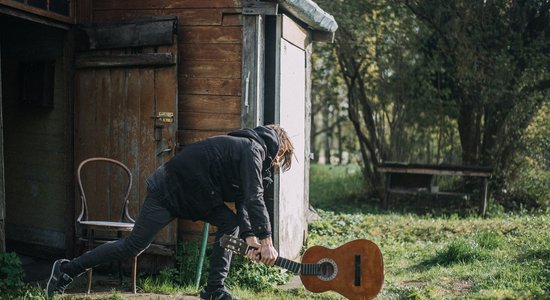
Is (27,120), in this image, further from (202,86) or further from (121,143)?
(202,86)

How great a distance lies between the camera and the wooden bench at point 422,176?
37.5ft

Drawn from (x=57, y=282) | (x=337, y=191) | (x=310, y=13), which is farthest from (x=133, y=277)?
(x=337, y=191)

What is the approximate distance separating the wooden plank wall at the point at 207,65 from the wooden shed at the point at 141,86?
10 mm

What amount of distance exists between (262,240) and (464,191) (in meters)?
8.28

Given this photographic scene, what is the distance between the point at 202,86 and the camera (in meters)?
6.78

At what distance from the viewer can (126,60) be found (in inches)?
267

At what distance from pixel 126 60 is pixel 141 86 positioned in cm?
30

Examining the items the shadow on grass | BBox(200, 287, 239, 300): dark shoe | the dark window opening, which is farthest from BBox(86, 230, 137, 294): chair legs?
the shadow on grass

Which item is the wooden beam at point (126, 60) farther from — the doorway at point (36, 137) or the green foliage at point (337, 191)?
the green foliage at point (337, 191)

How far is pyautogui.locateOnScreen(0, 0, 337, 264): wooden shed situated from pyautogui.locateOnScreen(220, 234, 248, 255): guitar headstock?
183cm

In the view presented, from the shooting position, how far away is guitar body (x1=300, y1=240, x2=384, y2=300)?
5336mm

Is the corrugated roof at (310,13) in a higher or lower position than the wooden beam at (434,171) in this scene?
higher

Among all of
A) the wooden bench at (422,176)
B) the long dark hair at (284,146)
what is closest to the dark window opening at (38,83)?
the long dark hair at (284,146)

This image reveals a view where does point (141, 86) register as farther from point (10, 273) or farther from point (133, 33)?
point (10, 273)
